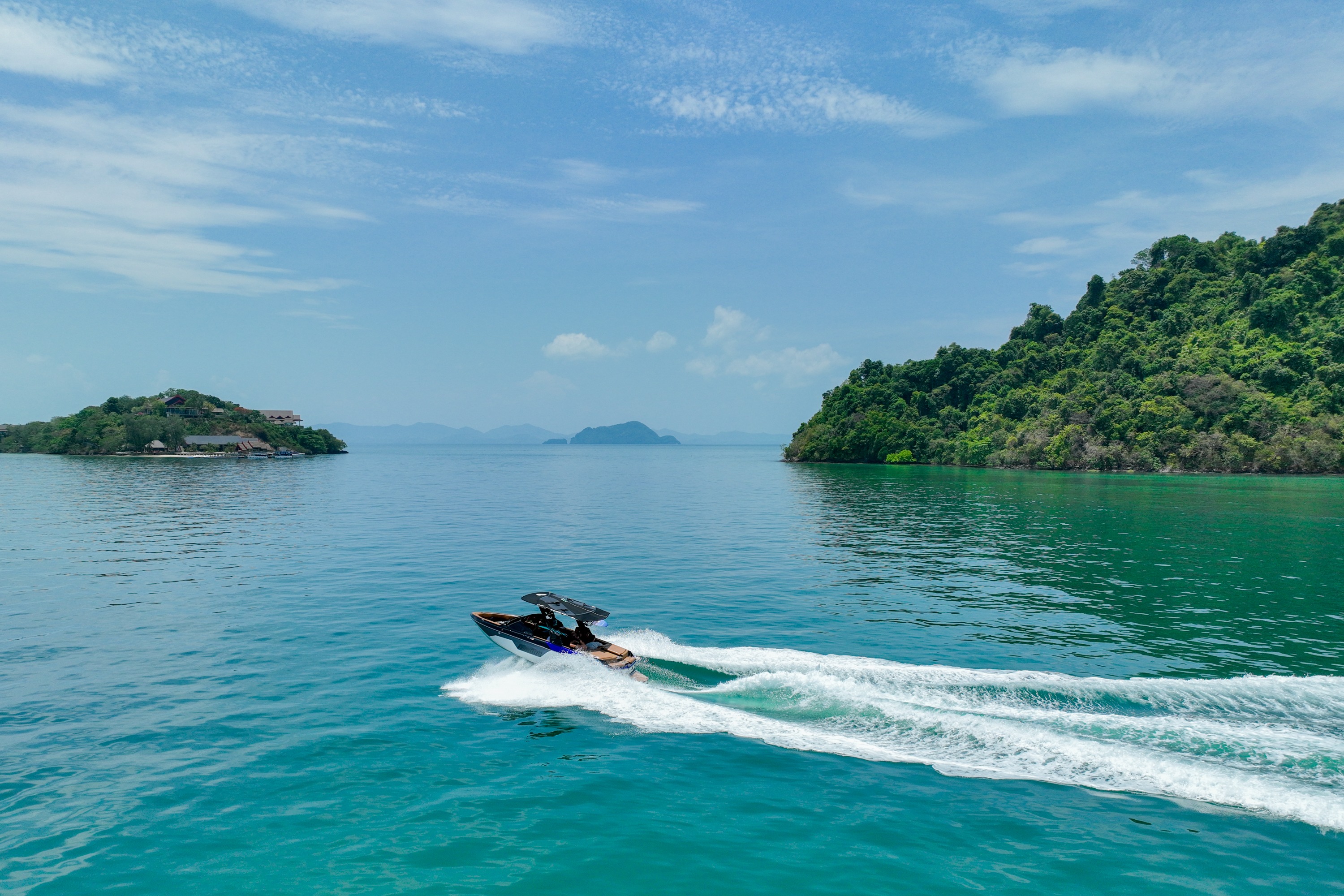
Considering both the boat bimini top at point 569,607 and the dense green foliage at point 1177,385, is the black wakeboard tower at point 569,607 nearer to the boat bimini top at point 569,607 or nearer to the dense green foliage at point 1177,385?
the boat bimini top at point 569,607

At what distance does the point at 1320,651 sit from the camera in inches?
972

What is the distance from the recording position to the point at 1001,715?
18.1 m

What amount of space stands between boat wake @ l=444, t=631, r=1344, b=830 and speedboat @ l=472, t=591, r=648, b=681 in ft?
1.47

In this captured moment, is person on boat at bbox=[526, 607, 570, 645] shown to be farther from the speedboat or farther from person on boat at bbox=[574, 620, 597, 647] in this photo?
person on boat at bbox=[574, 620, 597, 647]

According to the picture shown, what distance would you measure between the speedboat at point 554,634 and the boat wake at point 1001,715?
45 cm

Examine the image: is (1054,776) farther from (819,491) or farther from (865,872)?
(819,491)

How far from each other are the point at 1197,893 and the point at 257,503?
85.4 metres

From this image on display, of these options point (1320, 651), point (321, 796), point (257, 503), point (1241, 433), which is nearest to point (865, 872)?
point (321, 796)

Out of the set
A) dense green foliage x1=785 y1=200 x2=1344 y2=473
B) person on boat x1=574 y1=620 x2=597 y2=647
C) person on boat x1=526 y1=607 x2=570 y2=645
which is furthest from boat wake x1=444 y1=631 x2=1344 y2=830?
dense green foliage x1=785 y1=200 x2=1344 y2=473

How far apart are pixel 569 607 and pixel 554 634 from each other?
1.08m

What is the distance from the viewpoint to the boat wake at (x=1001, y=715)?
49.6 ft

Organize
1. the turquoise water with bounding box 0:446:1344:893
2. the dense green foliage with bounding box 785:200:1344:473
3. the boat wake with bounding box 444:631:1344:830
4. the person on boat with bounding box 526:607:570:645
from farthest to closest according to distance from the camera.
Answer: the dense green foliage with bounding box 785:200:1344:473
the person on boat with bounding box 526:607:570:645
the boat wake with bounding box 444:631:1344:830
the turquoise water with bounding box 0:446:1344:893

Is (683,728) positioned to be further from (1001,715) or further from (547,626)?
(1001,715)

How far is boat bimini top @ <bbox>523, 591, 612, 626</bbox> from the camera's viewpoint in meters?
22.4
